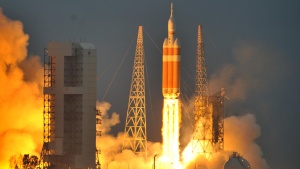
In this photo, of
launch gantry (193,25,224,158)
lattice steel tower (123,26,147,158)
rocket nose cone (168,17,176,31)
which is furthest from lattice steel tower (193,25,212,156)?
rocket nose cone (168,17,176,31)

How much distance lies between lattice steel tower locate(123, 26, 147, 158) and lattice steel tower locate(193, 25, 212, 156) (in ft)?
10.6

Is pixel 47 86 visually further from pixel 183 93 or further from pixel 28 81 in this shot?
pixel 183 93

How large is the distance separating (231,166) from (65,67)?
36.3 feet

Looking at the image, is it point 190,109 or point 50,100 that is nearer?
point 50,100

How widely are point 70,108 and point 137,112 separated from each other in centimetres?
977

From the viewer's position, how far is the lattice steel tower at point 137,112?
115938mm

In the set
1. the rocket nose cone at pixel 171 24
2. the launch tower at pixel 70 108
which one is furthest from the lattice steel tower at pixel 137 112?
the launch tower at pixel 70 108

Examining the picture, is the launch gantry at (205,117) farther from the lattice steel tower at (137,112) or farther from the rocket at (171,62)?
the rocket at (171,62)

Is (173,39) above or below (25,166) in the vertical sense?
above

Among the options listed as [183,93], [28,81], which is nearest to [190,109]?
[183,93]

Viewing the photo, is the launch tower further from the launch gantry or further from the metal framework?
the launch gantry

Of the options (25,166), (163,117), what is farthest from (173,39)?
(25,166)

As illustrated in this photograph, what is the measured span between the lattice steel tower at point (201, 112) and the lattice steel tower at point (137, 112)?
3.22 m

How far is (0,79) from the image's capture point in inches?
4269
